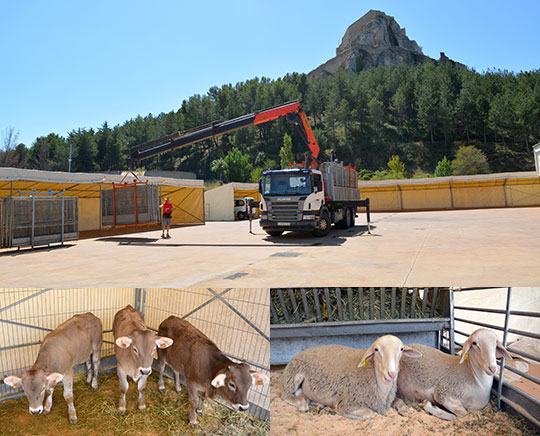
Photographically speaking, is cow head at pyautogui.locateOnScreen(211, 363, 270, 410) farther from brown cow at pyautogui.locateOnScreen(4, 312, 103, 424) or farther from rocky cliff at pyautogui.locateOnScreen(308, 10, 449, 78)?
rocky cliff at pyautogui.locateOnScreen(308, 10, 449, 78)

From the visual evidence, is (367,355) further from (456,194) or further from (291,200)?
(456,194)

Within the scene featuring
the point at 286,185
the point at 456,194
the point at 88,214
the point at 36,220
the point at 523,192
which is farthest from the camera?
the point at 456,194

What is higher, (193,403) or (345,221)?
(345,221)

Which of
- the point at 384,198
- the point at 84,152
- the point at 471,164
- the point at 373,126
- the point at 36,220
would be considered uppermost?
the point at 373,126

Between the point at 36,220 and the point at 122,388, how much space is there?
9891 mm

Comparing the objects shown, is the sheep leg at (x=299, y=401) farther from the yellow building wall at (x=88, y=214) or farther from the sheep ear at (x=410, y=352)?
the yellow building wall at (x=88, y=214)

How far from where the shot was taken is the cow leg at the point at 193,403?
2922 mm

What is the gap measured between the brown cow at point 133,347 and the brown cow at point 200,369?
0.72ft

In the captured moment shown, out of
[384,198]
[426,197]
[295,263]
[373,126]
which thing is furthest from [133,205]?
[373,126]

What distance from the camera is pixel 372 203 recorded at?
110 ft

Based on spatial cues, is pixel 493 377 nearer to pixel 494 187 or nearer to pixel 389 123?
pixel 494 187

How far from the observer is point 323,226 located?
12.9 meters

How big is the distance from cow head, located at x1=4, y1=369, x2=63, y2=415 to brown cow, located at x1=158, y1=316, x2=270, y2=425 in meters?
0.72

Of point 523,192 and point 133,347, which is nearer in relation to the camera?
point 133,347
